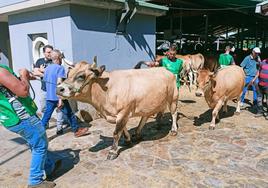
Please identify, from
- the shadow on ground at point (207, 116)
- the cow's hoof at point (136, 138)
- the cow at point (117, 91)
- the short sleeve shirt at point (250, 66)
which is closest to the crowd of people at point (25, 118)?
the cow at point (117, 91)

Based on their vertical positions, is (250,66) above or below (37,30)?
below

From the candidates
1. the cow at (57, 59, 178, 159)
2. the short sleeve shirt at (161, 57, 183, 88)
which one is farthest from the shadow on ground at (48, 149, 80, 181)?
the short sleeve shirt at (161, 57, 183, 88)

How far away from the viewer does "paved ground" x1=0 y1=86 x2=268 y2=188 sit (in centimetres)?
391

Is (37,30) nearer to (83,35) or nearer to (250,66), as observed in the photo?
(83,35)

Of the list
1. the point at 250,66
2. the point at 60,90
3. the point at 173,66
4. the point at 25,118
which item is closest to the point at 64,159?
the point at 60,90

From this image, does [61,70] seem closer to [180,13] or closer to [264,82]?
[264,82]

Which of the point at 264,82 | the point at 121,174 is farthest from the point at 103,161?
the point at 264,82

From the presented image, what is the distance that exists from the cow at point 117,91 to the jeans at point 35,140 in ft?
2.25

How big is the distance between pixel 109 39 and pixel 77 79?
3.38 metres

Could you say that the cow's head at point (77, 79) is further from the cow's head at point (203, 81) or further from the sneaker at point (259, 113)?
the sneaker at point (259, 113)

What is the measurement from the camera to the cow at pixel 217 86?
6.07 meters

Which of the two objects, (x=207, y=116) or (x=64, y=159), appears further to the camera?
(x=207, y=116)

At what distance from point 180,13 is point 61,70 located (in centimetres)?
996

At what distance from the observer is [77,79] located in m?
Result: 4.05
